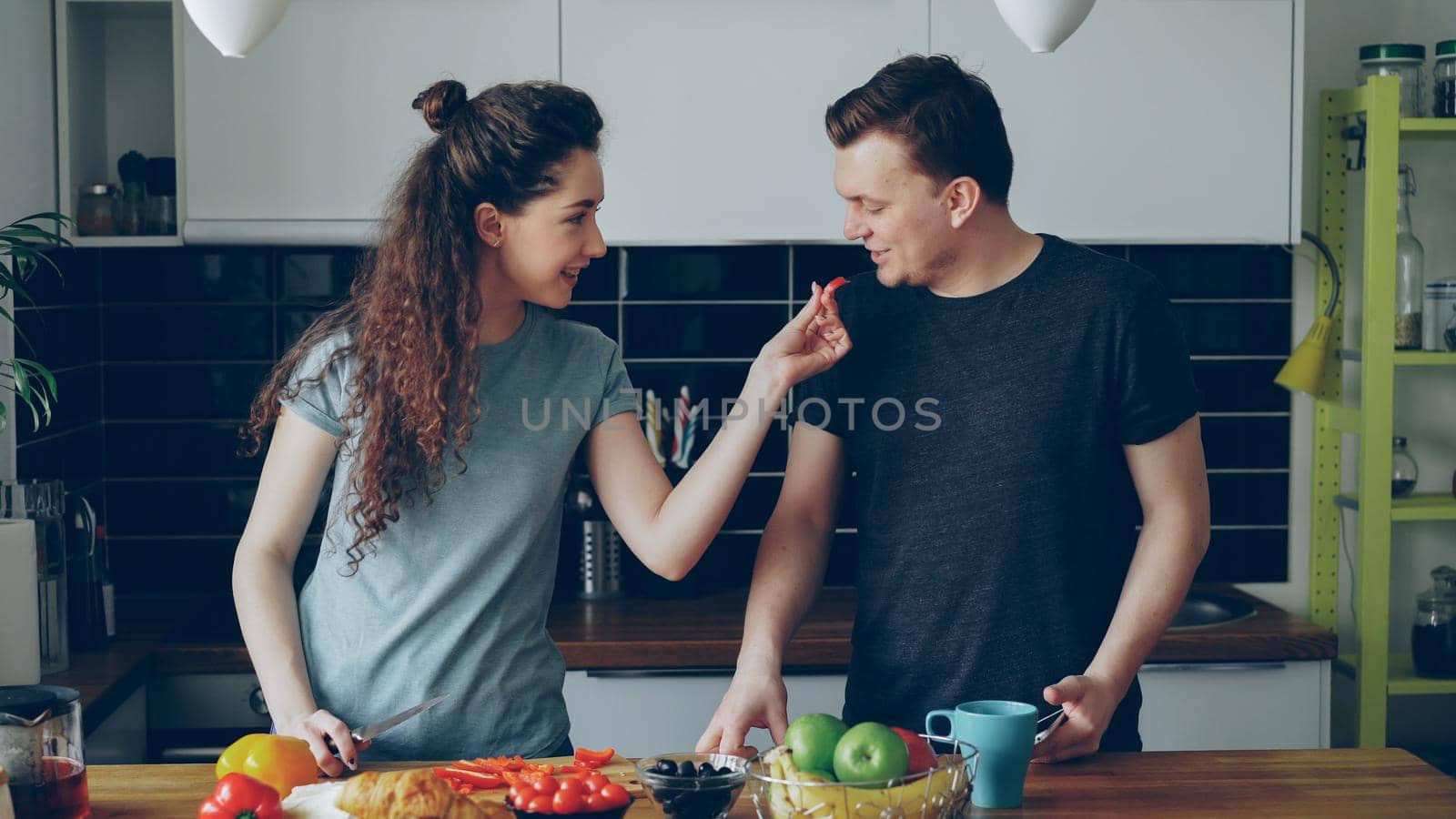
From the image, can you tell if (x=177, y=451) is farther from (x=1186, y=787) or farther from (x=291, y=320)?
(x=1186, y=787)

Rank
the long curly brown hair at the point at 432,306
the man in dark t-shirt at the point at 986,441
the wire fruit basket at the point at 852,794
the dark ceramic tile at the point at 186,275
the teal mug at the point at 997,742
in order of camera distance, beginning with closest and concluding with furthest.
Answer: the wire fruit basket at the point at 852,794, the teal mug at the point at 997,742, the long curly brown hair at the point at 432,306, the man in dark t-shirt at the point at 986,441, the dark ceramic tile at the point at 186,275

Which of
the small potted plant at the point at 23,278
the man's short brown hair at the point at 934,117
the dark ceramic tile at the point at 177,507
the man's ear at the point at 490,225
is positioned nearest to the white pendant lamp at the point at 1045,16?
the man's short brown hair at the point at 934,117

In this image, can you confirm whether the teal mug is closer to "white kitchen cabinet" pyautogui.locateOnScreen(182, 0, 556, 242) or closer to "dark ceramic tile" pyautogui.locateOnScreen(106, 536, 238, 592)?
"white kitchen cabinet" pyautogui.locateOnScreen(182, 0, 556, 242)

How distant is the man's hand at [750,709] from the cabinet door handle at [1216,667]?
115 centimetres

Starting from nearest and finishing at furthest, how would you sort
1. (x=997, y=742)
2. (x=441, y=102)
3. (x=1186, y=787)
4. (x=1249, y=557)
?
1. (x=997, y=742)
2. (x=1186, y=787)
3. (x=441, y=102)
4. (x=1249, y=557)

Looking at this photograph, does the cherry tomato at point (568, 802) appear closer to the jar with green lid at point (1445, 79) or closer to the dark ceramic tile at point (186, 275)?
the dark ceramic tile at point (186, 275)

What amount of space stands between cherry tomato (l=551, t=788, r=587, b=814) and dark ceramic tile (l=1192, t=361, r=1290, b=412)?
2.10 meters

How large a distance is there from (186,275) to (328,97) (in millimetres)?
602

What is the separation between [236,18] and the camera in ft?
4.51

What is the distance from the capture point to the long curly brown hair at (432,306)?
5.27 ft

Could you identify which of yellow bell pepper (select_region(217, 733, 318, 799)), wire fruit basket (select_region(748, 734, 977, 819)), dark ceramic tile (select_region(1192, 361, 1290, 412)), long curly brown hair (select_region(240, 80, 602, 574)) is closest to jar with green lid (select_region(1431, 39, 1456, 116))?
dark ceramic tile (select_region(1192, 361, 1290, 412))

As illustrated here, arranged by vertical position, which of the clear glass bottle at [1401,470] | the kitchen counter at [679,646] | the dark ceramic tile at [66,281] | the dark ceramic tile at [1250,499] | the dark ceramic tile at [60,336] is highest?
the dark ceramic tile at [66,281]

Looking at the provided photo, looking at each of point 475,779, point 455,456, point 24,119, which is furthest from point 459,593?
point 24,119

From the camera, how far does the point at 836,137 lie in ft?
5.82
